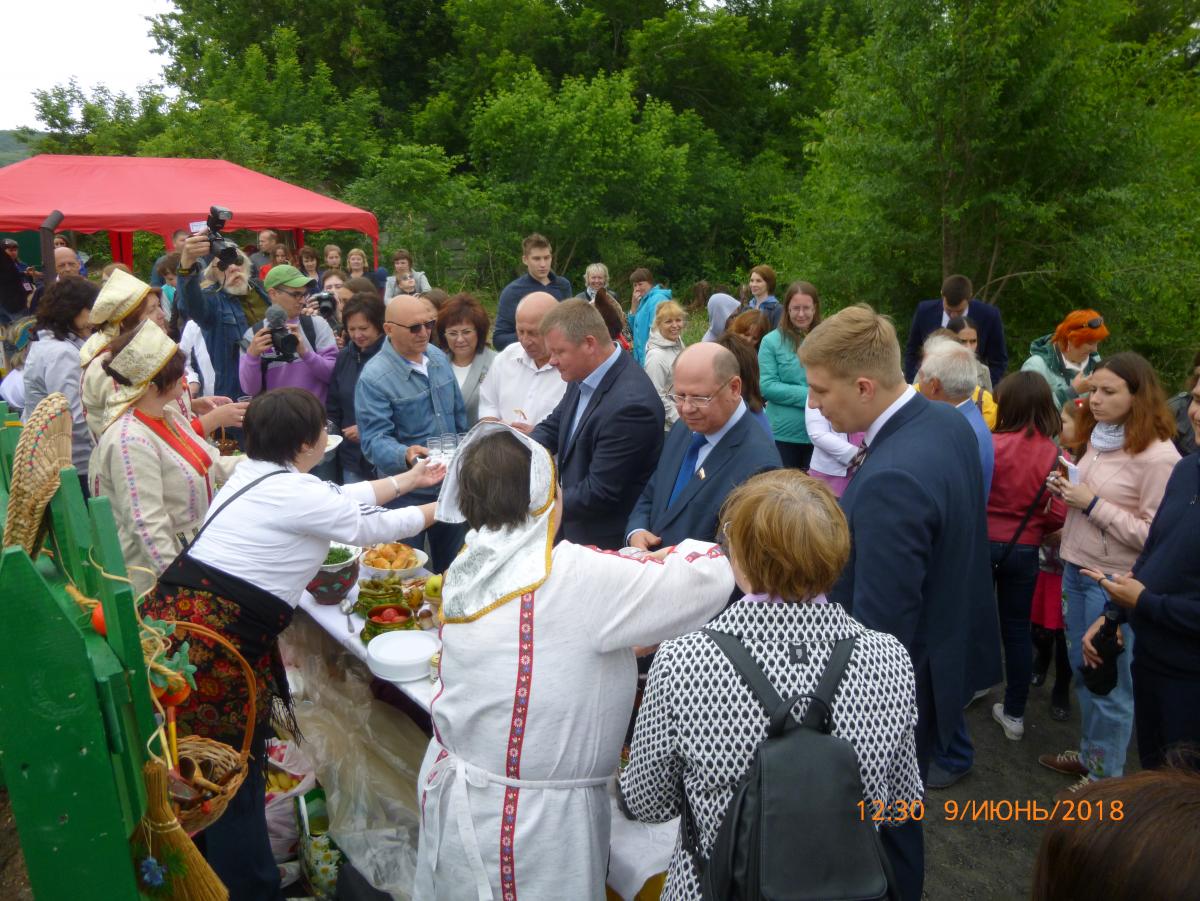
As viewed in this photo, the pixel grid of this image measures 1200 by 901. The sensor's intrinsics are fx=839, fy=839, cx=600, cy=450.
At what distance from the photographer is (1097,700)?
3.45 metres

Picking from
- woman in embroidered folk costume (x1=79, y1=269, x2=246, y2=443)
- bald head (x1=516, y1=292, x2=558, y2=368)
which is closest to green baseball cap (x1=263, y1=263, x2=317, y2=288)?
woman in embroidered folk costume (x1=79, y1=269, x2=246, y2=443)

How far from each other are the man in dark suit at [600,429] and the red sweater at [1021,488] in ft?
5.18

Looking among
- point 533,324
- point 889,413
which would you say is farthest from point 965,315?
point 889,413

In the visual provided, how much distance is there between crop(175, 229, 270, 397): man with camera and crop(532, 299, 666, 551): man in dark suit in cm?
316

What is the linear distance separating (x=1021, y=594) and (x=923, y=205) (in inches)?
252

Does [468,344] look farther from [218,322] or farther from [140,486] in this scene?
[140,486]

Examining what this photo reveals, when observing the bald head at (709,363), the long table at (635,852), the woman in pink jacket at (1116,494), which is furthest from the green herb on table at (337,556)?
the woman in pink jacket at (1116,494)

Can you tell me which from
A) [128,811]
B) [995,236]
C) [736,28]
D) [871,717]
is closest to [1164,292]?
[995,236]

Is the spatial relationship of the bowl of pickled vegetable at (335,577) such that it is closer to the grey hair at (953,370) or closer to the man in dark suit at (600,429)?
the man in dark suit at (600,429)

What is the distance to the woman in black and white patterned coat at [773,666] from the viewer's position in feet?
5.46

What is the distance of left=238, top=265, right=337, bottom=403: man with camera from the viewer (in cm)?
509

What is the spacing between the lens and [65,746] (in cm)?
156

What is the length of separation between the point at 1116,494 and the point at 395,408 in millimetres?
3426

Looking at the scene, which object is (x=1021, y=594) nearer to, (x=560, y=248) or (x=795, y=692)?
(x=795, y=692)
